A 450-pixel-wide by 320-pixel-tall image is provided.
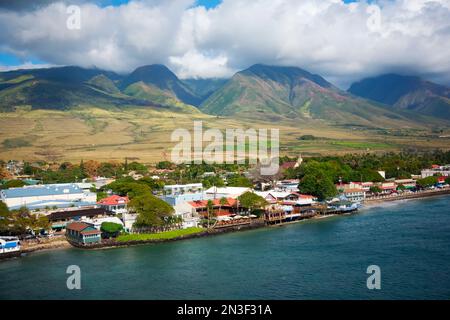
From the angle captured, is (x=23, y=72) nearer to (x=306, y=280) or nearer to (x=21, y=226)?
(x=21, y=226)

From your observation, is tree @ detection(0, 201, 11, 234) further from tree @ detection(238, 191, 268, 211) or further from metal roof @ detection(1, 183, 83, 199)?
tree @ detection(238, 191, 268, 211)

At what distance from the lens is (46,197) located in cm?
3716

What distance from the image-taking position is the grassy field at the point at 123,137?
275 ft

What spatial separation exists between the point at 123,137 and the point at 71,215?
7286 centimetres

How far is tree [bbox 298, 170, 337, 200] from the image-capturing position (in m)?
39.2

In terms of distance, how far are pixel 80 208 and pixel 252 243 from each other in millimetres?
14963

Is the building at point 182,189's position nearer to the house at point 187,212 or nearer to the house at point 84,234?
the house at point 187,212

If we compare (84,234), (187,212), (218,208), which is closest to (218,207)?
(218,208)

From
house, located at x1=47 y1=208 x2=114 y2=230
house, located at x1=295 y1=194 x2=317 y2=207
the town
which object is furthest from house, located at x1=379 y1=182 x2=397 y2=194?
house, located at x1=47 y1=208 x2=114 y2=230

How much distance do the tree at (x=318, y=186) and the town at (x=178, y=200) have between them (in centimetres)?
8

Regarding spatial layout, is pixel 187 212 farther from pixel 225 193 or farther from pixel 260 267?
pixel 260 267

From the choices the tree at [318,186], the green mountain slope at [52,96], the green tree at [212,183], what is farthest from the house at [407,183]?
the green mountain slope at [52,96]

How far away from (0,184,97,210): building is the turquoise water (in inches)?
419
